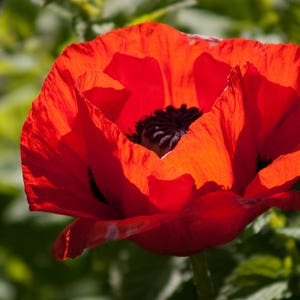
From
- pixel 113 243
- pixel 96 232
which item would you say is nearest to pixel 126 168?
pixel 96 232

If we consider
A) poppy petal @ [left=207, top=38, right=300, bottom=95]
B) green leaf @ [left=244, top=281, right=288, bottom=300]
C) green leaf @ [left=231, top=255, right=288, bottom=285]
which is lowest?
green leaf @ [left=244, top=281, right=288, bottom=300]

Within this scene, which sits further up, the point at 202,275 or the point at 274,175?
the point at 274,175

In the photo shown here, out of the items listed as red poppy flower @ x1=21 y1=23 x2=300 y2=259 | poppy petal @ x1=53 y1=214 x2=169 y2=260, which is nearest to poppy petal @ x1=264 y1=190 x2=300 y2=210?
red poppy flower @ x1=21 y1=23 x2=300 y2=259

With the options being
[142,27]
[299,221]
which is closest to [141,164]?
[142,27]

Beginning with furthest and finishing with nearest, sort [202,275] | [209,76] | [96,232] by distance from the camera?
[209,76] < [202,275] < [96,232]

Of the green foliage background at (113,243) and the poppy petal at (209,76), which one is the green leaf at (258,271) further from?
the poppy petal at (209,76)

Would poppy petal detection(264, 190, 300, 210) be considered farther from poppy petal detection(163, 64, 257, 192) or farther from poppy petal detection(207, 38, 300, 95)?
poppy petal detection(207, 38, 300, 95)

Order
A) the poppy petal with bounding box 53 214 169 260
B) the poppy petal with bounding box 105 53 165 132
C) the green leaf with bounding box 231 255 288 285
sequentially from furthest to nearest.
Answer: the green leaf with bounding box 231 255 288 285, the poppy petal with bounding box 105 53 165 132, the poppy petal with bounding box 53 214 169 260

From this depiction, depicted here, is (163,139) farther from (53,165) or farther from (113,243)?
(113,243)
